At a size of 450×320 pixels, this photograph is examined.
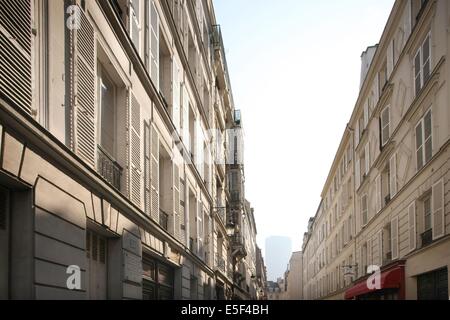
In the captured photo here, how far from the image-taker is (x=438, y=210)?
14.4 metres

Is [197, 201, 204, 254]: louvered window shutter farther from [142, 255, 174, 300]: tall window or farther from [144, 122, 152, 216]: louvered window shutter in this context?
[144, 122, 152, 216]: louvered window shutter

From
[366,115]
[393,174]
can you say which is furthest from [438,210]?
[366,115]

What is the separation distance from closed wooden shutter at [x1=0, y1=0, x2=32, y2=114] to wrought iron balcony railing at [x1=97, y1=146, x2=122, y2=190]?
3.03 m

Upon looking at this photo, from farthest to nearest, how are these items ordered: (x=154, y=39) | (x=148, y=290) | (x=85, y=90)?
(x=154, y=39)
(x=148, y=290)
(x=85, y=90)

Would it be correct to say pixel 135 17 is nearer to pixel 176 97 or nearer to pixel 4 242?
pixel 176 97

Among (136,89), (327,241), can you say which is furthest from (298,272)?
(136,89)

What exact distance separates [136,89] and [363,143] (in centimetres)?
1850

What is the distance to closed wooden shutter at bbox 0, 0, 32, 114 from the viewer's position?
5.62m

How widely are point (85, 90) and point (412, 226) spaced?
1252 centimetres

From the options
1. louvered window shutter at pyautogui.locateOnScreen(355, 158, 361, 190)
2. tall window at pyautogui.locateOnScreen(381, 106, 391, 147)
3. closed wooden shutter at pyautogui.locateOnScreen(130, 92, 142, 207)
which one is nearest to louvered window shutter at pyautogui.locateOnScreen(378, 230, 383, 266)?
tall window at pyautogui.locateOnScreen(381, 106, 391, 147)

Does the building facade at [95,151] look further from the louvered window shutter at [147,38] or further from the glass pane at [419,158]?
the glass pane at [419,158]

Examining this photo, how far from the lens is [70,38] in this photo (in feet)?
24.3

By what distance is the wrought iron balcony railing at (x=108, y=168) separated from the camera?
904 centimetres
